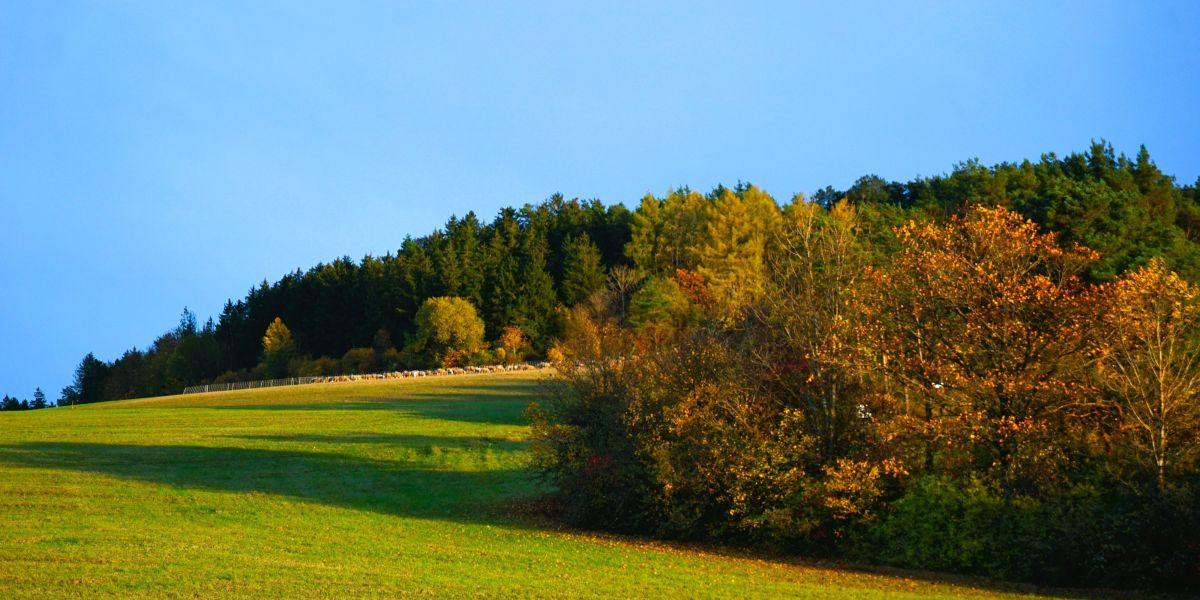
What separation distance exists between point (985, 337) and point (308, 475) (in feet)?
70.2

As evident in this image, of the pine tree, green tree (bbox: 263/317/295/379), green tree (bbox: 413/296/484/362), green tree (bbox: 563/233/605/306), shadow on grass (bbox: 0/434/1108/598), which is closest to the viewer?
shadow on grass (bbox: 0/434/1108/598)

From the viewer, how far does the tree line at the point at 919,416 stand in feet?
65.0

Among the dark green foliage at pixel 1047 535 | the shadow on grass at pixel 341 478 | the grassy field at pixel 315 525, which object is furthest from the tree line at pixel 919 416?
the grassy field at pixel 315 525

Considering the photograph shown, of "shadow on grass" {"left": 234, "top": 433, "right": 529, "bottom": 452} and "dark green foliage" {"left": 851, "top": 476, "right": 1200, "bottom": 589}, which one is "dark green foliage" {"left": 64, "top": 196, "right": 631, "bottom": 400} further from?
"dark green foliage" {"left": 851, "top": 476, "right": 1200, "bottom": 589}

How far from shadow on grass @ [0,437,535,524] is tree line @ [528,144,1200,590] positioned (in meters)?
3.55

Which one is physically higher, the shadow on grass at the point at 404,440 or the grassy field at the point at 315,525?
the shadow on grass at the point at 404,440

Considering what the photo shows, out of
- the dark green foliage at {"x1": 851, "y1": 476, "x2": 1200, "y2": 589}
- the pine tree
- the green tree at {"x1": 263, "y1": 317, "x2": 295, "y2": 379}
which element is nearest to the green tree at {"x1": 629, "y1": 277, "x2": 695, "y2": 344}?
the pine tree

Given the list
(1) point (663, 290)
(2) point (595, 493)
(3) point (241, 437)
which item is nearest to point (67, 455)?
(3) point (241, 437)

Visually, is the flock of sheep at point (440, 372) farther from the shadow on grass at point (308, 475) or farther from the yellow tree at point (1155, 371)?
the yellow tree at point (1155, 371)

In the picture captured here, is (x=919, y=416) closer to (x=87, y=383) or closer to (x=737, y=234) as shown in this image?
(x=737, y=234)

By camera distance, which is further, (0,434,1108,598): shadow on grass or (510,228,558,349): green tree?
(510,228,558,349): green tree

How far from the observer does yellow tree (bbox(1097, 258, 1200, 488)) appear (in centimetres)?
1961

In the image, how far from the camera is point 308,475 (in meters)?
31.8

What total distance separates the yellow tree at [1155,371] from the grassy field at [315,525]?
4.57 m
